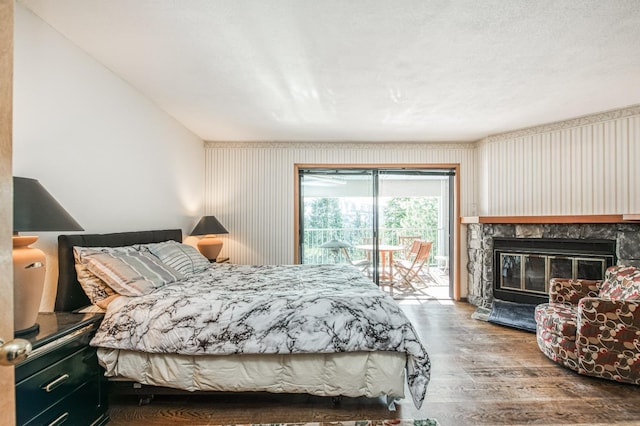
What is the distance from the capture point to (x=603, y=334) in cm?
226

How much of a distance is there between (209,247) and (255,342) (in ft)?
7.37

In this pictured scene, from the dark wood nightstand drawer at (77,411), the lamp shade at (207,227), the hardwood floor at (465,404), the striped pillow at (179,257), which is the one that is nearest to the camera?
the dark wood nightstand drawer at (77,411)

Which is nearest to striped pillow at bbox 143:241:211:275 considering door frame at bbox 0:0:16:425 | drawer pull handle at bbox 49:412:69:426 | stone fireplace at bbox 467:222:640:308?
drawer pull handle at bbox 49:412:69:426

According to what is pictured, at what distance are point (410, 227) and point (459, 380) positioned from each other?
105 inches

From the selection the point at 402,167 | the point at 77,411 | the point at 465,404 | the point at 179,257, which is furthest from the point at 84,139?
the point at 402,167

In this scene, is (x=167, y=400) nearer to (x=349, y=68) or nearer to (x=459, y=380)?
(x=459, y=380)

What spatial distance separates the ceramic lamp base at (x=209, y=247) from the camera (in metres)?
3.75

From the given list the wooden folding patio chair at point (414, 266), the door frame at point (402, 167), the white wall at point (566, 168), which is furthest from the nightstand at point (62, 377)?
the white wall at point (566, 168)

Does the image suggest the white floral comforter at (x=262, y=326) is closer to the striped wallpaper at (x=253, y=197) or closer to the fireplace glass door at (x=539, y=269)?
the striped wallpaper at (x=253, y=197)

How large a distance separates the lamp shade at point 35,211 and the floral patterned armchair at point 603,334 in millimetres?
3484

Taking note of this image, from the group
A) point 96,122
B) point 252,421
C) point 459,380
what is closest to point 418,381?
point 459,380

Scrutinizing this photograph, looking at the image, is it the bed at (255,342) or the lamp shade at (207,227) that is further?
the lamp shade at (207,227)

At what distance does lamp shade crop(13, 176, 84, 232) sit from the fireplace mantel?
168 inches

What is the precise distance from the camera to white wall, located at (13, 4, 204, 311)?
1.74 metres
